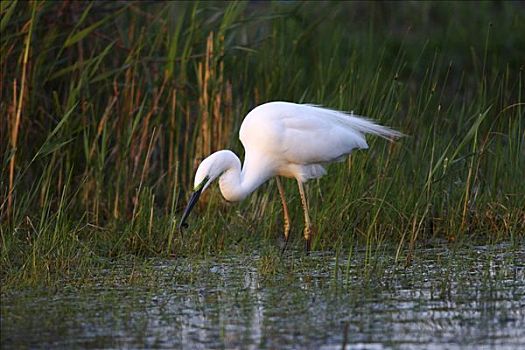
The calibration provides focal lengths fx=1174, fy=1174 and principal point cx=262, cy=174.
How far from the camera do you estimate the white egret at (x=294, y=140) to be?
6551 millimetres

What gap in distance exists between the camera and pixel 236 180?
650 cm

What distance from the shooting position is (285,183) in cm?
750

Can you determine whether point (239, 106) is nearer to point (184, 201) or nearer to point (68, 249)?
point (184, 201)

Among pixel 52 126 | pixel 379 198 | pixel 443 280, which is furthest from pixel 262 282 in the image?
pixel 52 126

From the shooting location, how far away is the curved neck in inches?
255

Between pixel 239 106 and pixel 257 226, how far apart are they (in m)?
1.09

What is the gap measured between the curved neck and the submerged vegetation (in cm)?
18

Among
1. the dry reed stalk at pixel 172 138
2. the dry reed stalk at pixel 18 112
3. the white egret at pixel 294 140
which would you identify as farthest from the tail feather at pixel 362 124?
the dry reed stalk at pixel 18 112

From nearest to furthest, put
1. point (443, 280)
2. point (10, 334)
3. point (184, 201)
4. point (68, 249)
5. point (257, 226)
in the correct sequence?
point (10, 334) → point (443, 280) → point (68, 249) → point (257, 226) → point (184, 201)

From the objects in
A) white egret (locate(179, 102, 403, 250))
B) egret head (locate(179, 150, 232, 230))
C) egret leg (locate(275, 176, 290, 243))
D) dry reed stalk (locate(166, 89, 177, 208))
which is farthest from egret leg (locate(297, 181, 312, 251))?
dry reed stalk (locate(166, 89, 177, 208))

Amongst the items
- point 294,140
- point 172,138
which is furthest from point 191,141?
point 294,140

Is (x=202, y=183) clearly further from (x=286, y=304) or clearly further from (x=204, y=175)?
(x=286, y=304)

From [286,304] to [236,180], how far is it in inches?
70.7

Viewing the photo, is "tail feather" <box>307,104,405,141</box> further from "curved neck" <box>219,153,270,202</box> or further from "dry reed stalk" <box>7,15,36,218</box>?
"dry reed stalk" <box>7,15,36,218</box>
